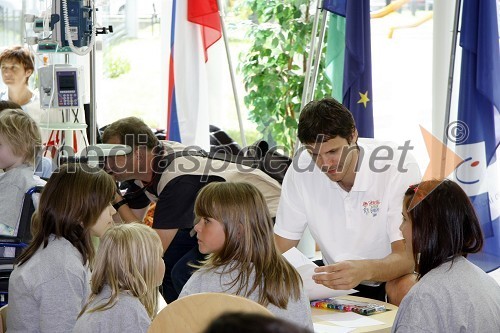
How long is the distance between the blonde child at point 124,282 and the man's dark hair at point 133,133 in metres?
1.13

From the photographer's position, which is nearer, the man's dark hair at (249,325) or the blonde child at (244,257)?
the man's dark hair at (249,325)

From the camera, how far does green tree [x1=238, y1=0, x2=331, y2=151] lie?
588 centimetres

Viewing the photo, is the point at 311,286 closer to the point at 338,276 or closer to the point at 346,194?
the point at 338,276

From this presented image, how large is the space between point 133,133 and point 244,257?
1.36m

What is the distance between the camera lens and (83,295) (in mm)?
2639

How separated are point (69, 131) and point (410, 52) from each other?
167 inches

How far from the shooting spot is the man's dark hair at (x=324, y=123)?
3.01 m

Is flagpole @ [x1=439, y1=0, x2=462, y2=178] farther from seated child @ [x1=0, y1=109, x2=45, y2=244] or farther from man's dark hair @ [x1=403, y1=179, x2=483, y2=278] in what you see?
man's dark hair @ [x1=403, y1=179, x2=483, y2=278]

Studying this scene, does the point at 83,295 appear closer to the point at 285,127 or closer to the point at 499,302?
the point at 499,302

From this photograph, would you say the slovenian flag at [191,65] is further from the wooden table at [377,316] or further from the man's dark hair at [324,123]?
the wooden table at [377,316]

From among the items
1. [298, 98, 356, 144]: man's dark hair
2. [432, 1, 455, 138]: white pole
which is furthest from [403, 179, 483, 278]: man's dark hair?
[432, 1, 455, 138]: white pole

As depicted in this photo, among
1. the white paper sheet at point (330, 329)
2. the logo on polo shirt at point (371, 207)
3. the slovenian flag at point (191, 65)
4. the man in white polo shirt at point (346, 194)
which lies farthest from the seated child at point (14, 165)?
the slovenian flag at point (191, 65)

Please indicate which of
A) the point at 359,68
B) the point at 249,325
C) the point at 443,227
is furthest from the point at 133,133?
the point at 249,325

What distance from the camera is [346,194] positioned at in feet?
10.5
